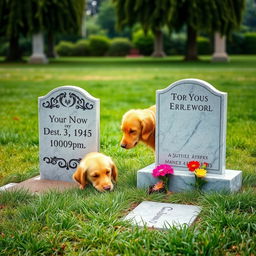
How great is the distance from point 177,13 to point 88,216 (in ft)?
82.6

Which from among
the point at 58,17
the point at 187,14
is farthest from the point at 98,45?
the point at 187,14

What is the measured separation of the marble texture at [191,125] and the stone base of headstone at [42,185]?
98cm

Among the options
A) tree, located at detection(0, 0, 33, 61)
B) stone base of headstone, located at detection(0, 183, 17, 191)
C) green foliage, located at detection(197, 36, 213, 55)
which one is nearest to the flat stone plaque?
stone base of headstone, located at detection(0, 183, 17, 191)

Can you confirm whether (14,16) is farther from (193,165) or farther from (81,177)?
(193,165)

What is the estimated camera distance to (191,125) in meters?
4.68

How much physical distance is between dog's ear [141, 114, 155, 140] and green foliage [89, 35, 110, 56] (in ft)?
139

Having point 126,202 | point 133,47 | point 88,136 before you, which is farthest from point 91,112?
point 133,47

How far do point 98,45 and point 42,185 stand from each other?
42.5 m

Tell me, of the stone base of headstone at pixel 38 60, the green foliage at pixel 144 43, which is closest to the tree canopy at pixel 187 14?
the stone base of headstone at pixel 38 60

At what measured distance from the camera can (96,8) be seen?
276 feet

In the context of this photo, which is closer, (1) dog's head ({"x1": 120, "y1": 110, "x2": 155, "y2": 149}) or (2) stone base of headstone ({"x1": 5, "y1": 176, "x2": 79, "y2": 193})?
(2) stone base of headstone ({"x1": 5, "y1": 176, "x2": 79, "y2": 193})

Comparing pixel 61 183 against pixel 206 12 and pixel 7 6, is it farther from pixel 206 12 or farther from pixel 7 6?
pixel 7 6

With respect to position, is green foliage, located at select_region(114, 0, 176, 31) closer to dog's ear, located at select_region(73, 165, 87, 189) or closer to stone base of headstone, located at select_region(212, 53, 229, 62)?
stone base of headstone, located at select_region(212, 53, 229, 62)

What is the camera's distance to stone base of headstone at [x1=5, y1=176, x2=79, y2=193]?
15.9 ft
